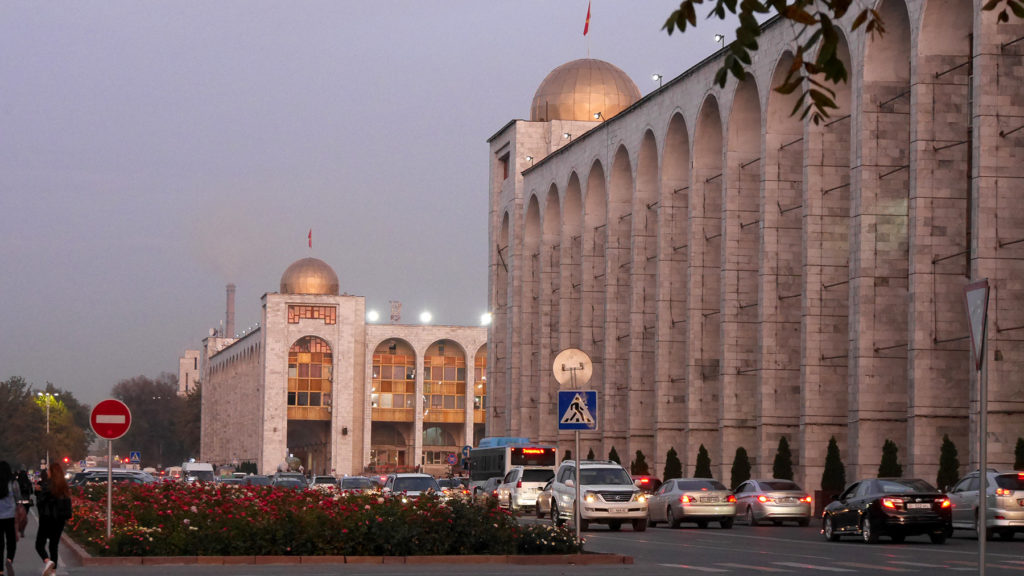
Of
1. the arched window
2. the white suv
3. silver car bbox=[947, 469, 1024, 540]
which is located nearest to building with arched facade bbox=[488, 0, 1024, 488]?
silver car bbox=[947, 469, 1024, 540]

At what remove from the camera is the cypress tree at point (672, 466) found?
60406 mm

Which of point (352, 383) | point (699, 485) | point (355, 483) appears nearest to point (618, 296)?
point (355, 483)

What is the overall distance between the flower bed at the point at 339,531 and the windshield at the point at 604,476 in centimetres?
1303

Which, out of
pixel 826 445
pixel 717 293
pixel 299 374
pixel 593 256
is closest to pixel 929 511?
pixel 826 445

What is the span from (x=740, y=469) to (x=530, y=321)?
31928mm

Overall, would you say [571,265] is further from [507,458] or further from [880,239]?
[880,239]

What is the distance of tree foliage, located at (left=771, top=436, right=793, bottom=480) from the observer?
1989 inches

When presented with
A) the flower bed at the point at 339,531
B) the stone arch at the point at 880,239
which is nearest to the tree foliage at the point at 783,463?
the stone arch at the point at 880,239

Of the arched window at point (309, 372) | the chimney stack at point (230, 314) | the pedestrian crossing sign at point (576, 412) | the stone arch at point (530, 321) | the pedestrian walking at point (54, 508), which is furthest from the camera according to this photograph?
the chimney stack at point (230, 314)

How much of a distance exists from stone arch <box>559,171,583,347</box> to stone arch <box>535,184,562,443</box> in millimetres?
1609

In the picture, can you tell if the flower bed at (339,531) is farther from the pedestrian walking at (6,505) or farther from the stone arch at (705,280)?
the stone arch at (705,280)

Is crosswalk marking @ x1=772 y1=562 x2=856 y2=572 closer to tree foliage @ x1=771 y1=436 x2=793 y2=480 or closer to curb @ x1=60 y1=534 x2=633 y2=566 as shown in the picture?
curb @ x1=60 y1=534 x2=633 y2=566

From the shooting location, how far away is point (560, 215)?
79938mm

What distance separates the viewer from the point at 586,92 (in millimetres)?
84938
